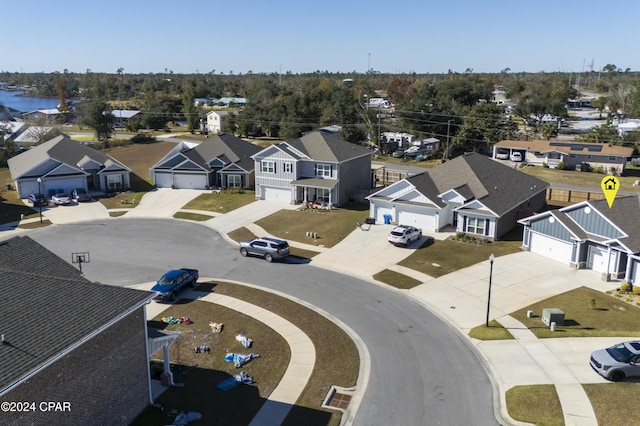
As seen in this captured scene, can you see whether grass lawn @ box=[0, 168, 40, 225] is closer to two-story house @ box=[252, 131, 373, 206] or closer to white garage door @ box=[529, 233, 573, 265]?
two-story house @ box=[252, 131, 373, 206]

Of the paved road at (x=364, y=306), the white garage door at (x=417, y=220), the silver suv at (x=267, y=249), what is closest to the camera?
the paved road at (x=364, y=306)


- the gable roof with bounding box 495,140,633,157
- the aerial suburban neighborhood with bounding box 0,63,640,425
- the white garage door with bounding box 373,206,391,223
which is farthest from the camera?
the gable roof with bounding box 495,140,633,157

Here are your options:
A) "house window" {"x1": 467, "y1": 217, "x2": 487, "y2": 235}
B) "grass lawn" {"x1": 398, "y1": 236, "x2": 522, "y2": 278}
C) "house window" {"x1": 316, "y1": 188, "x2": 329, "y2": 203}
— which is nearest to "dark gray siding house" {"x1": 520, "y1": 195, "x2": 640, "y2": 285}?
"grass lawn" {"x1": 398, "y1": 236, "x2": 522, "y2": 278}

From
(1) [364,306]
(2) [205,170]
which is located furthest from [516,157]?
(1) [364,306]

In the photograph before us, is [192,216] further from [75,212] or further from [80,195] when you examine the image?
[80,195]

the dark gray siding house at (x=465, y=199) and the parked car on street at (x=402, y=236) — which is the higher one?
the dark gray siding house at (x=465, y=199)

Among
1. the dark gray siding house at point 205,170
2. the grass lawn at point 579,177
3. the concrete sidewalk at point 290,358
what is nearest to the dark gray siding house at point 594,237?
the concrete sidewalk at point 290,358

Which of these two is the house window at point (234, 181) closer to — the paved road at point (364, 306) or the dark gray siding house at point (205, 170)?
the dark gray siding house at point (205, 170)
